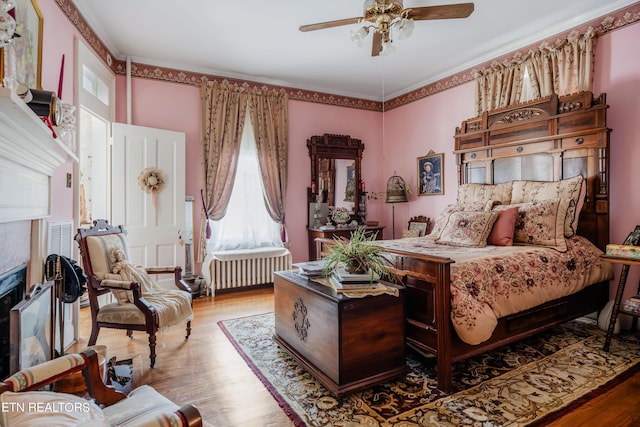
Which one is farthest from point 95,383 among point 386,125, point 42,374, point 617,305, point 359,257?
point 386,125

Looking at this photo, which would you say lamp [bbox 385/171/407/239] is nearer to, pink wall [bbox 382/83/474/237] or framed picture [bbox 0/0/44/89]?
pink wall [bbox 382/83/474/237]

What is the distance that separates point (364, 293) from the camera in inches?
80.7

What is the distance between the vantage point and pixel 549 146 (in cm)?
344

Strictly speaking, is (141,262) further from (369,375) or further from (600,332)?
(600,332)

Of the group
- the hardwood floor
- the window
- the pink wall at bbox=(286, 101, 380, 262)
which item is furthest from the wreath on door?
the pink wall at bbox=(286, 101, 380, 262)

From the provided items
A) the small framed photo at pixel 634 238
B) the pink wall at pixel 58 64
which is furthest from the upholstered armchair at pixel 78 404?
the small framed photo at pixel 634 238

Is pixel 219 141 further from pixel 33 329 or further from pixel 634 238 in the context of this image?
pixel 634 238

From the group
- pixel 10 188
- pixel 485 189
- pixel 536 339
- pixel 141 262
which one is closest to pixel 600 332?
pixel 536 339

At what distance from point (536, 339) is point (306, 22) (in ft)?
11.9

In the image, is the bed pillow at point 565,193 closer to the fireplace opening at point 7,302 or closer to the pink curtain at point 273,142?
the pink curtain at point 273,142

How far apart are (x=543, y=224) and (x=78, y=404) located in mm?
3395

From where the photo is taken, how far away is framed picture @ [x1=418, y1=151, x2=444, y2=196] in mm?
4770

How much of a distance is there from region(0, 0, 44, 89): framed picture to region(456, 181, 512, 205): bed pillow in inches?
159

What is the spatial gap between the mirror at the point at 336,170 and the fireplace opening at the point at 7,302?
12.5 ft
